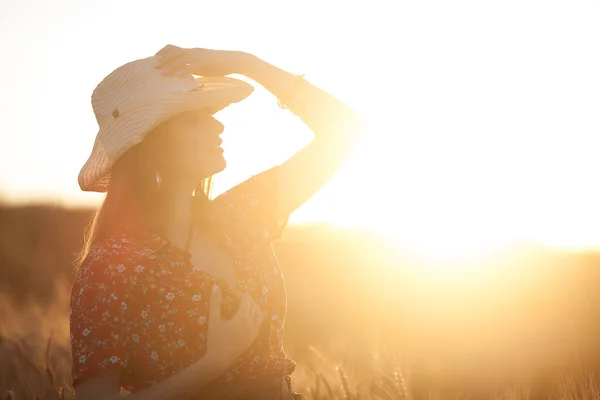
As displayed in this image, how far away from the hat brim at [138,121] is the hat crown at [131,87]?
3cm

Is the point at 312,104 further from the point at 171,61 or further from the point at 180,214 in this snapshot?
the point at 180,214

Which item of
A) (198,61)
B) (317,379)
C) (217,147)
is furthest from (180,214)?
(317,379)

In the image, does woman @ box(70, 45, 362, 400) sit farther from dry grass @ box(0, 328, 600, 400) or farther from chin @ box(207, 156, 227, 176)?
dry grass @ box(0, 328, 600, 400)

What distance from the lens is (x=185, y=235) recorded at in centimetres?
375

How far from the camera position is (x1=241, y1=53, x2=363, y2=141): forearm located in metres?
4.34

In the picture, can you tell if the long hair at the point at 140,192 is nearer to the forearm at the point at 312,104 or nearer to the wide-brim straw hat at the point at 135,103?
the wide-brim straw hat at the point at 135,103

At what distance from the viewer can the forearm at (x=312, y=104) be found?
4.34 metres

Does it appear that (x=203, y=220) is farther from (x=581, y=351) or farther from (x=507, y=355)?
(x=507, y=355)

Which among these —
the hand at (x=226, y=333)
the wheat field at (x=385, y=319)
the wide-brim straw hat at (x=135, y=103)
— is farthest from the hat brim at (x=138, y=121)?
the wheat field at (x=385, y=319)

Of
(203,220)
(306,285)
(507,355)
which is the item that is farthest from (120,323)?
(306,285)

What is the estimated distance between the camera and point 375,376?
4.86 metres

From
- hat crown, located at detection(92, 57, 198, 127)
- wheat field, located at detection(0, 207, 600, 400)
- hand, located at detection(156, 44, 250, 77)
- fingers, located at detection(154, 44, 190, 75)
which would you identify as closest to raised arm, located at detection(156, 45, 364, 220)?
hand, located at detection(156, 44, 250, 77)

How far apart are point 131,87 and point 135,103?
160 mm

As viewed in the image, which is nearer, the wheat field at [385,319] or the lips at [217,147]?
the lips at [217,147]
